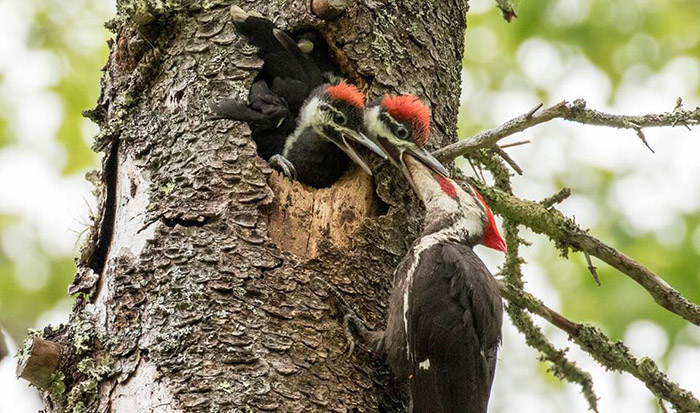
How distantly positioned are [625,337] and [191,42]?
12.5ft

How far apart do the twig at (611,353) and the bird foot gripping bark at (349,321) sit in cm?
75

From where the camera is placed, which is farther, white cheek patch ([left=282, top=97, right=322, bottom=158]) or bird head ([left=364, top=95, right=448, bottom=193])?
white cheek patch ([left=282, top=97, right=322, bottom=158])

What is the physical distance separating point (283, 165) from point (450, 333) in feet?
3.07

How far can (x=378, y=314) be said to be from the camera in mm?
2951

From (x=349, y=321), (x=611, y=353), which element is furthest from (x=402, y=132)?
(x=611, y=353)

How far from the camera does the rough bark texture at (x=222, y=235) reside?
97.7 inches

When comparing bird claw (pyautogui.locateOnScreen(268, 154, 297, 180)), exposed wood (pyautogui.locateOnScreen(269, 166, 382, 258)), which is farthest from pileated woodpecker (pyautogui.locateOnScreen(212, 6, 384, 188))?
exposed wood (pyautogui.locateOnScreen(269, 166, 382, 258))

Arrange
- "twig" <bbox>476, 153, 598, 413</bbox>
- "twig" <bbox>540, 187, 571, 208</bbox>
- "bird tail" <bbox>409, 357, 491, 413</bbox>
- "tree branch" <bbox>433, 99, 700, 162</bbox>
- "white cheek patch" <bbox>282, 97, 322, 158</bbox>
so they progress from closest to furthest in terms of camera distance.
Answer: "tree branch" <bbox>433, 99, 700, 162</bbox>
"bird tail" <bbox>409, 357, 491, 413</bbox>
"twig" <bbox>540, 187, 571, 208</bbox>
"twig" <bbox>476, 153, 598, 413</bbox>
"white cheek patch" <bbox>282, 97, 322, 158</bbox>

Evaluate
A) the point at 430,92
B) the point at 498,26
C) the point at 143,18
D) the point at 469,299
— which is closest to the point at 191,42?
the point at 143,18

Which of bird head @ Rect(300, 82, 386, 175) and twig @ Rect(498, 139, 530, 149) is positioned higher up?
bird head @ Rect(300, 82, 386, 175)

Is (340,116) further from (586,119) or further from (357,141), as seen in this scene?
(586,119)

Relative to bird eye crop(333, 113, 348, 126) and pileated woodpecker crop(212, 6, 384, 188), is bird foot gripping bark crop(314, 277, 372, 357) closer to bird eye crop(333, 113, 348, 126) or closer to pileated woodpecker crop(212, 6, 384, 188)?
pileated woodpecker crop(212, 6, 384, 188)

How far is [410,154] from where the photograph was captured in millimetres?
3270

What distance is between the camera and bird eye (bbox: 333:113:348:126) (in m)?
3.49
